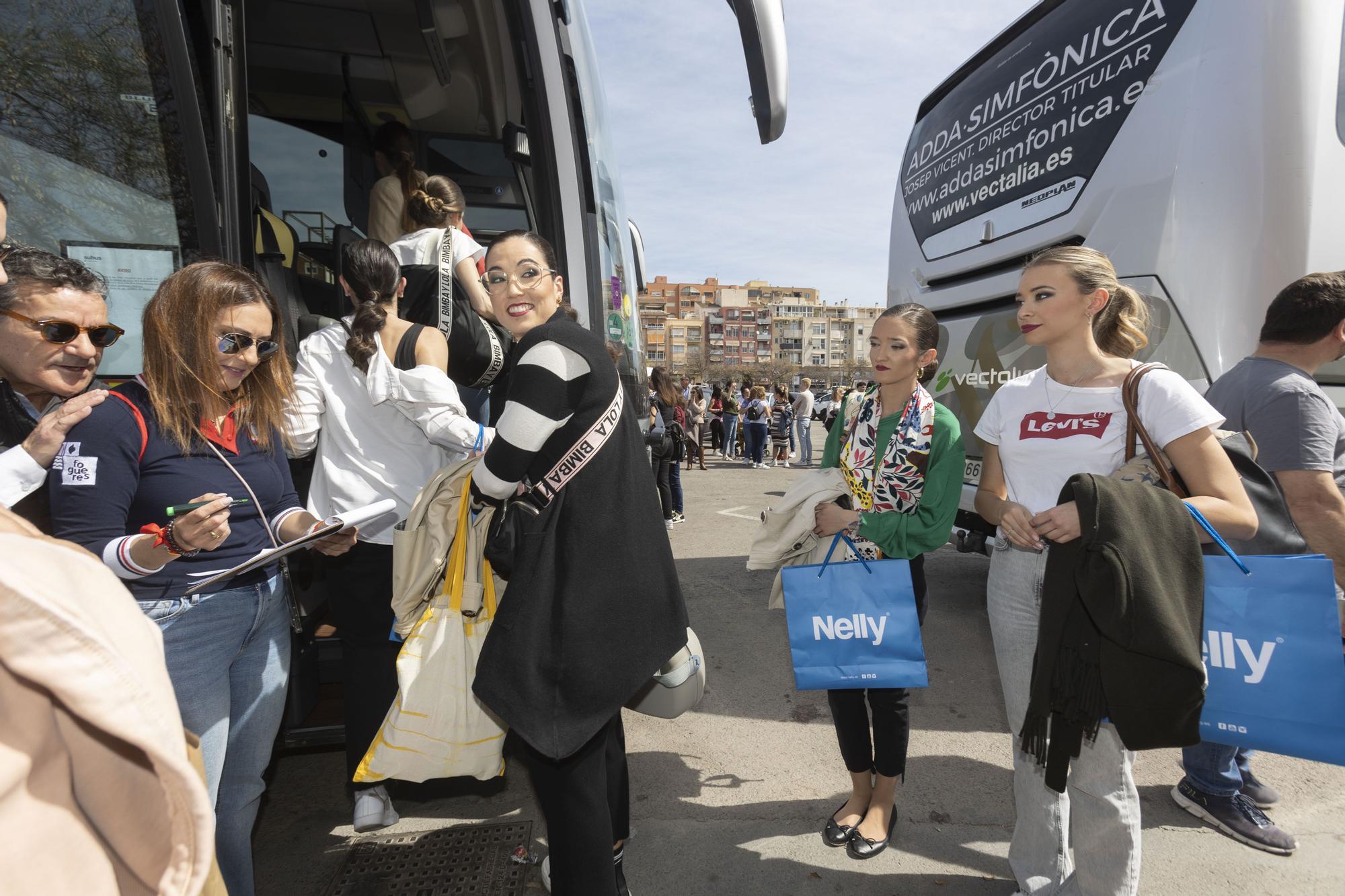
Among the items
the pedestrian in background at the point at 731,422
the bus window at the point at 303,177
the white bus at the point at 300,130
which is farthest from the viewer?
the pedestrian in background at the point at 731,422

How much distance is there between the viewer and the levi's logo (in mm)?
1960

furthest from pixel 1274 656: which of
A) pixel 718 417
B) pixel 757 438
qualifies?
pixel 718 417

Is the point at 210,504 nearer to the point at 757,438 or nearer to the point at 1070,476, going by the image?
the point at 1070,476

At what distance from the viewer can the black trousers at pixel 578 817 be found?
1812mm

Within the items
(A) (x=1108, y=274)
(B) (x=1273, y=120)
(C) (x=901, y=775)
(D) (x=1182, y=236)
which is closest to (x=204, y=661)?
(C) (x=901, y=775)

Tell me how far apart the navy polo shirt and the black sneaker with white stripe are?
337 cm

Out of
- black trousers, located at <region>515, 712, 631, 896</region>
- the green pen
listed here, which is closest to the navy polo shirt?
the green pen

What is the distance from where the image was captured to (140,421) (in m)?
1.65

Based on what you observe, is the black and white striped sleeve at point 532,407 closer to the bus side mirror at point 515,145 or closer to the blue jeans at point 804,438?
the bus side mirror at point 515,145

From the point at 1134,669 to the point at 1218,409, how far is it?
138 centimetres

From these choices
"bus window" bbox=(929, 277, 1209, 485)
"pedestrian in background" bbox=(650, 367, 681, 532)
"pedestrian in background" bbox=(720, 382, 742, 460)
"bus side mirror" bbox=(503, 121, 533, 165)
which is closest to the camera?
"bus window" bbox=(929, 277, 1209, 485)

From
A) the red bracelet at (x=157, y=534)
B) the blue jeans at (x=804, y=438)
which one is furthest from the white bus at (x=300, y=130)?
the blue jeans at (x=804, y=438)

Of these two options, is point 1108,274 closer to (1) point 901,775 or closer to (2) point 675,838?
(1) point 901,775

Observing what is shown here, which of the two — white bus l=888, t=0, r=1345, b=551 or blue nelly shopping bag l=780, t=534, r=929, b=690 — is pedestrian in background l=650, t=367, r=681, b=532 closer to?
white bus l=888, t=0, r=1345, b=551
